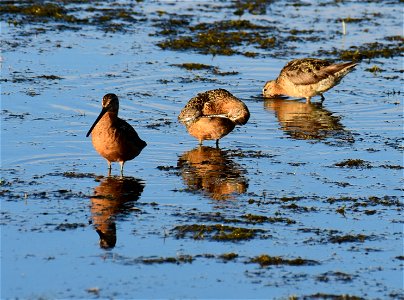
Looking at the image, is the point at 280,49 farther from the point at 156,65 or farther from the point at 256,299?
the point at 256,299

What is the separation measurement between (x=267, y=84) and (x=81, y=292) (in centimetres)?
914

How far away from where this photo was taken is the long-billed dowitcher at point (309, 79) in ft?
53.7

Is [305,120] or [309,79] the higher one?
[309,79]

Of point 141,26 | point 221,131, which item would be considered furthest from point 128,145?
point 141,26

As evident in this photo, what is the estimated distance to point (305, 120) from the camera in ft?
49.1

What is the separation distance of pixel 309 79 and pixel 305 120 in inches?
61.2

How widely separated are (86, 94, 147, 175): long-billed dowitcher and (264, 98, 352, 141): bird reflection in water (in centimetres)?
284

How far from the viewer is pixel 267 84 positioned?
54.0 ft

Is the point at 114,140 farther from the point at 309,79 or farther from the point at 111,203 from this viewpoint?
the point at 309,79

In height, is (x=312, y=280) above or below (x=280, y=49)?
below

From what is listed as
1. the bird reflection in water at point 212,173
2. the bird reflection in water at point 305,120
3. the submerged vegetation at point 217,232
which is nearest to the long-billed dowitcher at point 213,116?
the bird reflection in water at point 212,173

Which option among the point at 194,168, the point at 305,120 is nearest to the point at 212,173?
the point at 194,168

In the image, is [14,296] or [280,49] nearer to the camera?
[14,296]

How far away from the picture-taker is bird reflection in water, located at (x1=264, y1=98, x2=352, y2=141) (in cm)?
1378
